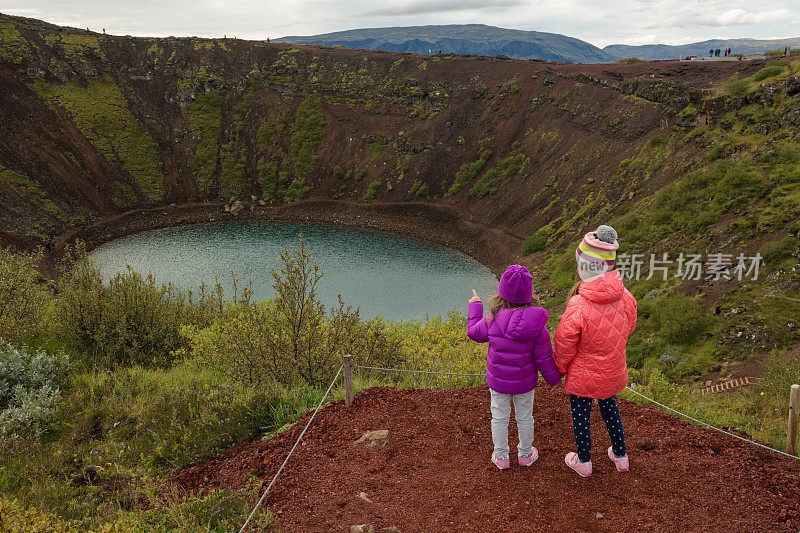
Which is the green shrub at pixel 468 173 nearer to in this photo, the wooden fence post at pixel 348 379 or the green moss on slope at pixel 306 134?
the green moss on slope at pixel 306 134

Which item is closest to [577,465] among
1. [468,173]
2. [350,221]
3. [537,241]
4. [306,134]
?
[537,241]

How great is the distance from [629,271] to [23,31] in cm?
8689

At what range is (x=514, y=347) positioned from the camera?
5.71 metres

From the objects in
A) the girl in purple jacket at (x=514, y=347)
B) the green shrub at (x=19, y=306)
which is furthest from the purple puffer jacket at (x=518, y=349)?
the green shrub at (x=19, y=306)

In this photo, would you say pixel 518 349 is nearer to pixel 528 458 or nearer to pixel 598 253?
pixel 598 253

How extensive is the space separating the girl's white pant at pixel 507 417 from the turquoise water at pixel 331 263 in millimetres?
24817

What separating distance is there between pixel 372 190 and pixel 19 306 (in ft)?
157

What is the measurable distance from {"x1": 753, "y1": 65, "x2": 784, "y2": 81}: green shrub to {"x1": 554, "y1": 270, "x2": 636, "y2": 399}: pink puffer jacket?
42.3 meters

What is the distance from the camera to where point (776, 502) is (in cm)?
543

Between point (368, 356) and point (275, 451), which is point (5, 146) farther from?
point (275, 451)

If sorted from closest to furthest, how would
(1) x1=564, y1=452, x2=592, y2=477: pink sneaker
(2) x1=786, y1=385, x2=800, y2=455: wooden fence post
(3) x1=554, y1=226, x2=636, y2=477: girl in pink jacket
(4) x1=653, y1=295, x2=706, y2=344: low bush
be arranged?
(3) x1=554, y1=226, x2=636, y2=477: girl in pink jacket, (1) x1=564, y1=452, x2=592, y2=477: pink sneaker, (2) x1=786, y1=385, x2=800, y2=455: wooden fence post, (4) x1=653, y1=295, x2=706, y2=344: low bush

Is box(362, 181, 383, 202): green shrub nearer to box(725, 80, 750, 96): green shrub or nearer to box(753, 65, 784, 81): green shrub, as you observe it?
box(725, 80, 750, 96): green shrub

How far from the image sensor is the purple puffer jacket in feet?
18.4

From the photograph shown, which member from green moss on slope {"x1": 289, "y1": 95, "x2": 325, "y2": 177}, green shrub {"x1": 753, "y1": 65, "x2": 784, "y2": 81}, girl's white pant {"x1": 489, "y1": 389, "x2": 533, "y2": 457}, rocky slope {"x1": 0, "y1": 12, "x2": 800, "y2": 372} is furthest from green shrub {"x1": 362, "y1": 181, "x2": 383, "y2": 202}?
girl's white pant {"x1": 489, "y1": 389, "x2": 533, "y2": 457}
